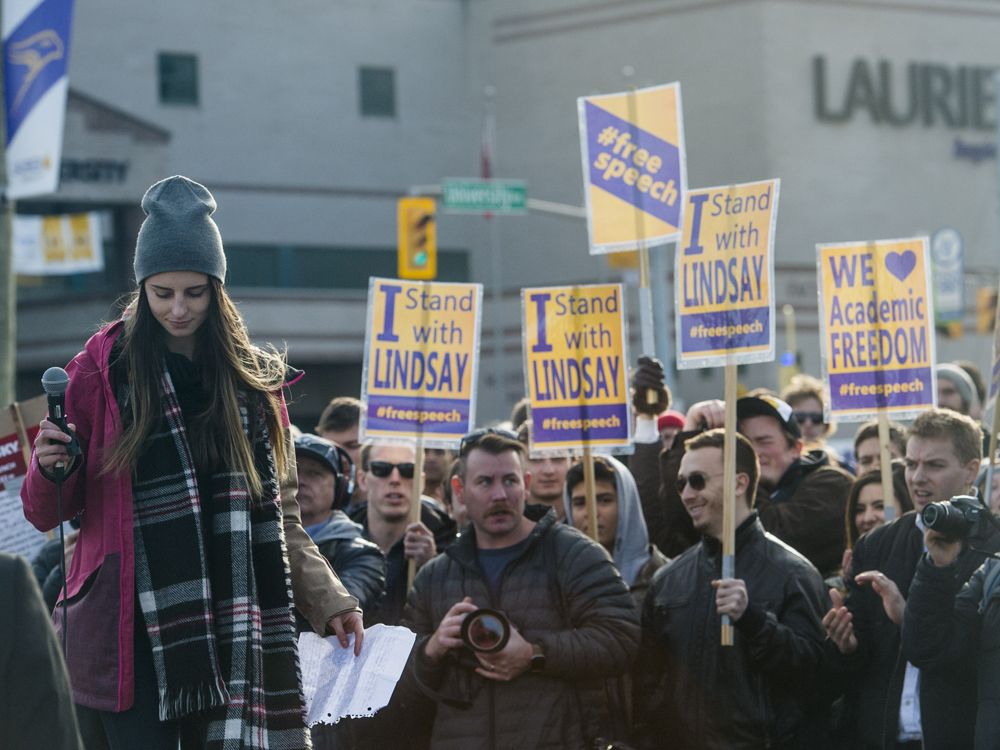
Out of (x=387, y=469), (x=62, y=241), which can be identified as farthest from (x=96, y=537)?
(x=62, y=241)

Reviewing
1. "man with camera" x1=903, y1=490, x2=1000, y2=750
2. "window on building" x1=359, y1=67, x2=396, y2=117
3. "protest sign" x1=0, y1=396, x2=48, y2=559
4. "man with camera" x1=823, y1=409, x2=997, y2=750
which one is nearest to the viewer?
"man with camera" x1=903, y1=490, x2=1000, y2=750

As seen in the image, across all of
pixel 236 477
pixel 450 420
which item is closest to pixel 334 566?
pixel 450 420

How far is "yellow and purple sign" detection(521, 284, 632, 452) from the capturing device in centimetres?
776

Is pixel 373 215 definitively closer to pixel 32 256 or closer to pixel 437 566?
pixel 32 256

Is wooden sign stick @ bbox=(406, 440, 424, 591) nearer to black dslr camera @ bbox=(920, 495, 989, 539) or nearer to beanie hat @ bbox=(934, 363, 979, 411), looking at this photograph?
black dslr camera @ bbox=(920, 495, 989, 539)

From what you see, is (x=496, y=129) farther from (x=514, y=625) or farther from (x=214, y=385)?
(x=214, y=385)

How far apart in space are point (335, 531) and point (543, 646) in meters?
1.20

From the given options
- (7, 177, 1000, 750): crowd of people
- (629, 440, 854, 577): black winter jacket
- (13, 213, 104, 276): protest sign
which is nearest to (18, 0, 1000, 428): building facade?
(13, 213, 104, 276): protest sign

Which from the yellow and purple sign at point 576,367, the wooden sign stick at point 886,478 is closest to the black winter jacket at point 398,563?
the yellow and purple sign at point 576,367

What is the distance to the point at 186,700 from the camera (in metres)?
4.43

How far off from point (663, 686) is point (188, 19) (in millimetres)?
35589

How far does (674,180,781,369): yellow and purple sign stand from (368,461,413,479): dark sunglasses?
144 cm

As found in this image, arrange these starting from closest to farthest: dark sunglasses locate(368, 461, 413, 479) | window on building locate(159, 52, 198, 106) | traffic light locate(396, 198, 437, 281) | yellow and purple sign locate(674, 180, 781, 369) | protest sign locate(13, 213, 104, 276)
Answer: yellow and purple sign locate(674, 180, 781, 369) → dark sunglasses locate(368, 461, 413, 479) → traffic light locate(396, 198, 437, 281) → protest sign locate(13, 213, 104, 276) → window on building locate(159, 52, 198, 106)

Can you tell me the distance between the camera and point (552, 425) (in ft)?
25.7
